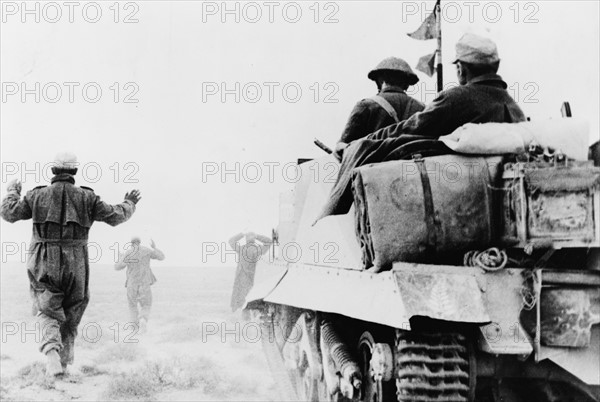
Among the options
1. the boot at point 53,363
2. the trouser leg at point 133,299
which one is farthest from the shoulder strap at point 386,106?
the trouser leg at point 133,299

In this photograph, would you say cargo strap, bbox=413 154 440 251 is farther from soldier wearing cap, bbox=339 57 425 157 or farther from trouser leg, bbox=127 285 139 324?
trouser leg, bbox=127 285 139 324

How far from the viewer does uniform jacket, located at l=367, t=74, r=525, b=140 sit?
5590mm

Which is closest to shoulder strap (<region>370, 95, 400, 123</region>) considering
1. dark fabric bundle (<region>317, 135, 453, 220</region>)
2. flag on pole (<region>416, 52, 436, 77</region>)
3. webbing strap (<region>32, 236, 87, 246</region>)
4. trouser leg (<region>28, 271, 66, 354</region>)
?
dark fabric bundle (<region>317, 135, 453, 220</region>)

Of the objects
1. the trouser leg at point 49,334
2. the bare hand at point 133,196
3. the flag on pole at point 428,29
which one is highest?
the flag on pole at point 428,29

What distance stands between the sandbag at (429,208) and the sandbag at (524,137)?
93 mm

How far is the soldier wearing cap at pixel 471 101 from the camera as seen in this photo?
559cm

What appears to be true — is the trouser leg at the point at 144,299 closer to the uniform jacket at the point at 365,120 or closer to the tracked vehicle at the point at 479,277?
the uniform jacket at the point at 365,120

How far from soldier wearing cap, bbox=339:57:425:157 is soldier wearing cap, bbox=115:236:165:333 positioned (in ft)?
24.2

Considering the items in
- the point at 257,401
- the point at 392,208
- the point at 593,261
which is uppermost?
the point at 392,208

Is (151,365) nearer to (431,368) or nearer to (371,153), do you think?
(371,153)

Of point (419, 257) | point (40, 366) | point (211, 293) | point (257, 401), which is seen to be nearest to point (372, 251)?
point (419, 257)

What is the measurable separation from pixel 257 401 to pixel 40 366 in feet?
8.36

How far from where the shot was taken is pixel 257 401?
7859 millimetres

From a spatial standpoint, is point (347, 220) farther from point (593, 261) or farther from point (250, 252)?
point (250, 252)
